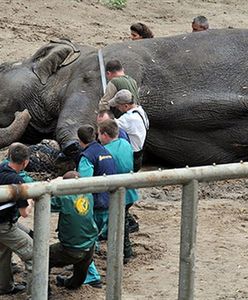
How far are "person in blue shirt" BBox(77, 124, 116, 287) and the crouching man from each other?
175 millimetres

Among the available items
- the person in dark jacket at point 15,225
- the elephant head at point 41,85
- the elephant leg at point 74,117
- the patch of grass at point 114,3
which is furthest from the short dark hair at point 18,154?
the patch of grass at point 114,3

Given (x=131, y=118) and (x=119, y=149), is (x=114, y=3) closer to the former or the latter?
(x=131, y=118)

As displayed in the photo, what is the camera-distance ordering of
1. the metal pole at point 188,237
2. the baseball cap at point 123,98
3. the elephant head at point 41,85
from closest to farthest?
the metal pole at point 188,237 → the baseball cap at point 123,98 → the elephant head at point 41,85

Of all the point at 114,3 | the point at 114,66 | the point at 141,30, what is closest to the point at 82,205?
the point at 114,66

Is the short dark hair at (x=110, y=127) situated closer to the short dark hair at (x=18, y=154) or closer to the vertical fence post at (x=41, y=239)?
the short dark hair at (x=18, y=154)

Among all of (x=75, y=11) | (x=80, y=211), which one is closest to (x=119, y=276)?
(x=80, y=211)

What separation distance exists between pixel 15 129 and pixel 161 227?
240 cm

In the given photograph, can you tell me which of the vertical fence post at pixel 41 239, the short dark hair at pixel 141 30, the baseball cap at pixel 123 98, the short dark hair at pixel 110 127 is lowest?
the vertical fence post at pixel 41 239

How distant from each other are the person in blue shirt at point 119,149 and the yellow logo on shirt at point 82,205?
103 cm

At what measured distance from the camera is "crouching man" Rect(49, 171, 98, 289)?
746 centimetres

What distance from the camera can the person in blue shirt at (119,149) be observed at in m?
8.44

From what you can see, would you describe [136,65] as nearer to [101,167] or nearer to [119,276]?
[101,167]

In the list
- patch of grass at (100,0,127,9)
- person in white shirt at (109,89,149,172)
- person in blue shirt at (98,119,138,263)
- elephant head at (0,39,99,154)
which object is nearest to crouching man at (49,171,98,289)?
person in blue shirt at (98,119,138,263)

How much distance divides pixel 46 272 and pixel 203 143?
5.78 meters
